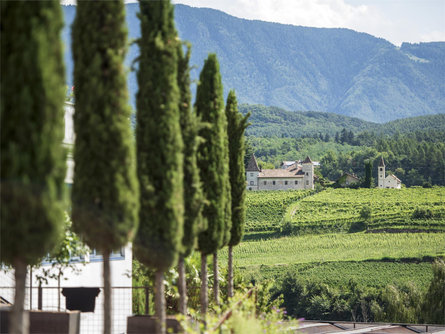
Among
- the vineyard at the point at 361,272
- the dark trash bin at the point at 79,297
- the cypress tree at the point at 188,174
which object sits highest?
the cypress tree at the point at 188,174

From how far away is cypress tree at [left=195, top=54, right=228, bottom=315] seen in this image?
401 inches

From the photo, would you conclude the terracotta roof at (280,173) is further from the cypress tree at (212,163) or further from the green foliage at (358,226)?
the cypress tree at (212,163)

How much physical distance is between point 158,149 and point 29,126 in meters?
2.68

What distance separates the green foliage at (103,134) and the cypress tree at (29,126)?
1005 mm

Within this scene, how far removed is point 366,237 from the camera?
67.8m

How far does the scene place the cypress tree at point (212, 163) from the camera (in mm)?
10195

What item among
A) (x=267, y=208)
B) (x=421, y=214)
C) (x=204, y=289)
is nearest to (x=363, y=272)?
(x=421, y=214)

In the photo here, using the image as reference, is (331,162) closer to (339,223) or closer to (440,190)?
(440,190)

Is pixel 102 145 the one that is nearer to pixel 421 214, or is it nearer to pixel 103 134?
pixel 103 134

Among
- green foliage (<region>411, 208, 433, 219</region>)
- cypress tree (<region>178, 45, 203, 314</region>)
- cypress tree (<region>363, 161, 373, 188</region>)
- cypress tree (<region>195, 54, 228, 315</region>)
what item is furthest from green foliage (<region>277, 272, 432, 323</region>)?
cypress tree (<region>178, 45, 203, 314</region>)

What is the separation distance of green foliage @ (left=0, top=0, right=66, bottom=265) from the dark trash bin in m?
5.01

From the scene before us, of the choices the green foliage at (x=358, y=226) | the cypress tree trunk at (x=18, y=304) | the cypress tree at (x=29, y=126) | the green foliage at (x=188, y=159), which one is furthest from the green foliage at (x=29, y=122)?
the green foliage at (x=358, y=226)

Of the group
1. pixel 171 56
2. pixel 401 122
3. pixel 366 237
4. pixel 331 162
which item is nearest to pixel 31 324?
pixel 171 56

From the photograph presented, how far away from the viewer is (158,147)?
7574 millimetres
